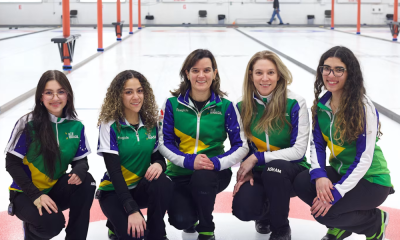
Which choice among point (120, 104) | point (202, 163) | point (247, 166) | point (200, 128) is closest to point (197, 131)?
point (200, 128)

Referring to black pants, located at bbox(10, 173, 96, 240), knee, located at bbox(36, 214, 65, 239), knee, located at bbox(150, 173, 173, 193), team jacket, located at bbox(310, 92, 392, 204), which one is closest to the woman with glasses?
team jacket, located at bbox(310, 92, 392, 204)

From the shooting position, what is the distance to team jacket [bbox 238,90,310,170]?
92.0 inches

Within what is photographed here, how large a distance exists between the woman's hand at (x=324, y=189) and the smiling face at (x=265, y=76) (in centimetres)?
56

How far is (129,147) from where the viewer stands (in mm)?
2234

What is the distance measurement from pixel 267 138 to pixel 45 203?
1.13m

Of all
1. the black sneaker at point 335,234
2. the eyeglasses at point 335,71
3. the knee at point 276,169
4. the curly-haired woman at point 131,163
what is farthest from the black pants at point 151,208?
the eyeglasses at point 335,71

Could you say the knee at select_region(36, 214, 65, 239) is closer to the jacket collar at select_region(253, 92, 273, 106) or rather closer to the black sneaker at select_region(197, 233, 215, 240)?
the black sneaker at select_region(197, 233, 215, 240)

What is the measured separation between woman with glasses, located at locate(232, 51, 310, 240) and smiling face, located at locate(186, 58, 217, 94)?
21 centimetres

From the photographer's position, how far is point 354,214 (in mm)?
2092

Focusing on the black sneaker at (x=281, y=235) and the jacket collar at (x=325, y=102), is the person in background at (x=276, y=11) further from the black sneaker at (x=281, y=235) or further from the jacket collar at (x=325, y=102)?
the black sneaker at (x=281, y=235)

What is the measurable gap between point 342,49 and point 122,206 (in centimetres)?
127

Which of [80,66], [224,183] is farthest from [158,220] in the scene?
[80,66]

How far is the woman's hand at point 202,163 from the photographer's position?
2287 millimetres

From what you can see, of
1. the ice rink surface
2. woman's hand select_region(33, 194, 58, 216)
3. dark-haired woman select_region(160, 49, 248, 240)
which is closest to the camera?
woman's hand select_region(33, 194, 58, 216)
